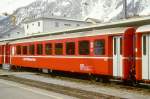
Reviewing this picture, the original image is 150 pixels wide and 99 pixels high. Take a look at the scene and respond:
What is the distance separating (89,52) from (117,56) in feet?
9.38

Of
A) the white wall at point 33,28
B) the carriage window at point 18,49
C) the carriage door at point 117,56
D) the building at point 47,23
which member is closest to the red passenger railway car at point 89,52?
the carriage door at point 117,56

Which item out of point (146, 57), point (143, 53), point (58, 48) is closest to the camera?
point (146, 57)

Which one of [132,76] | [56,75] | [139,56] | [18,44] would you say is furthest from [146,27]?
[18,44]

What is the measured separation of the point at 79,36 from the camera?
24.3 m

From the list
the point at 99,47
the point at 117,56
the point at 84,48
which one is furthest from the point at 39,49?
the point at 117,56

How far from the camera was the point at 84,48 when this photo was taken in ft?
78.0

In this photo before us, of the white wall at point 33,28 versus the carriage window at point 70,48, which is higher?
the white wall at point 33,28

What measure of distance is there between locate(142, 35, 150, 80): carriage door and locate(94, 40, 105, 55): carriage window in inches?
142

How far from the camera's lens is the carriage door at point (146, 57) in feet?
58.4

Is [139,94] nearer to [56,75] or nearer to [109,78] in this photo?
[109,78]

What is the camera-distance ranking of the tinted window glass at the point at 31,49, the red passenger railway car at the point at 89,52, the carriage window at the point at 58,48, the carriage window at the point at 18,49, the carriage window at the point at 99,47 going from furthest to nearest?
the carriage window at the point at 18,49
the tinted window glass at the point at 31,49
the carriage window at the point at 58,48
the carriage window at the point at 99,47
the red passenger railway car at the point at 89,52

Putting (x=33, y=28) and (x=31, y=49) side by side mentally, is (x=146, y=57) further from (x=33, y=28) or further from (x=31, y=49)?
(x=33, y=28)

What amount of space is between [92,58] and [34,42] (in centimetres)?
1062

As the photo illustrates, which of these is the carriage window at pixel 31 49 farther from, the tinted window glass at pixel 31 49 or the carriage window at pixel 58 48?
the carriage window at pixel 58 48
